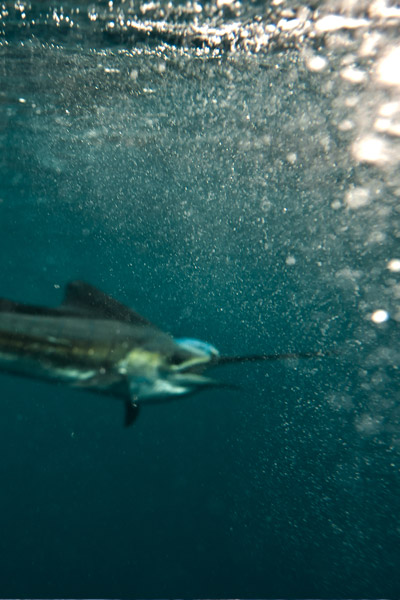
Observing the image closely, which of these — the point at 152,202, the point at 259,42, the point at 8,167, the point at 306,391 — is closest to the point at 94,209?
the point at 152,202

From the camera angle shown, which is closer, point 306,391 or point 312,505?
point 312,505

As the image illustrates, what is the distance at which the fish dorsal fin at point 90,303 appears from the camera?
301 cm

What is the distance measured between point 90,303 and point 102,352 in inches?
18.3

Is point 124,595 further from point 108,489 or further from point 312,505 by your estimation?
point 108,489

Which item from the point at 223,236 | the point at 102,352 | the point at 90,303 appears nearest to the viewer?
the point at 102,352

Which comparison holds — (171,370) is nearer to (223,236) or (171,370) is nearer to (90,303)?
(90,303)

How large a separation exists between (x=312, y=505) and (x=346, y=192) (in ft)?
55.9

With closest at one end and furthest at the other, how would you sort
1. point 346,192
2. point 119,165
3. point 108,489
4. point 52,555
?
point 346,192 < point 119,165 < point 52,555 < point 108,489

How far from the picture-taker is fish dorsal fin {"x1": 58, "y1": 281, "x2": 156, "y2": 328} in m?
3.01

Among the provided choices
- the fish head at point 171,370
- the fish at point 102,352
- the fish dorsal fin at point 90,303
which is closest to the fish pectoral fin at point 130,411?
the fish at point 102,352

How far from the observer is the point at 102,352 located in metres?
2.76

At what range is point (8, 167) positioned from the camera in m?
19.2

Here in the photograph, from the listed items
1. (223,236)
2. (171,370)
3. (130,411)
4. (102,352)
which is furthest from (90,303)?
(223,236)

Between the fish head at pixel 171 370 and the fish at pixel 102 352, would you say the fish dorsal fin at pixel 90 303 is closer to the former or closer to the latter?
the fish at pixel 102 352
